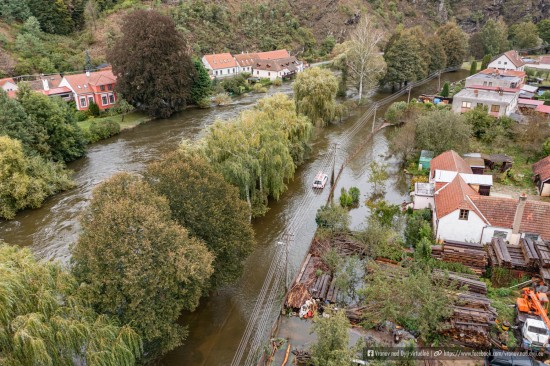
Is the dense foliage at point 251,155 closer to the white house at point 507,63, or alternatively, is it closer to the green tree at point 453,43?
the white house at point 507,63

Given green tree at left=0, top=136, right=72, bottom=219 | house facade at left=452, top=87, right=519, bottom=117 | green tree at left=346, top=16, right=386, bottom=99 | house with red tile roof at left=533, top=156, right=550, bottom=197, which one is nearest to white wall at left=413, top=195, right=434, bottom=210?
house with red tile roof at left=533, top=156, right=550, bottom=197

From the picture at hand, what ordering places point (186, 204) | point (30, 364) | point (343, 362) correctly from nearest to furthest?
point (30, 364) → point (343, 362) → point (186, 204)

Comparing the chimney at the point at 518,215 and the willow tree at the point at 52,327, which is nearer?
the willow tree at the point at 52,327

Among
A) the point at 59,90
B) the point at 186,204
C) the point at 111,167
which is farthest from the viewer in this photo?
the point at 59,90

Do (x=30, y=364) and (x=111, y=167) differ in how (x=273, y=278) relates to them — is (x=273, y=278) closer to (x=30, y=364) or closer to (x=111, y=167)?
(x=30, y=364)

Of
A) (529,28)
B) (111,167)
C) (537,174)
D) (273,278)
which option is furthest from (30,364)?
(529,28)

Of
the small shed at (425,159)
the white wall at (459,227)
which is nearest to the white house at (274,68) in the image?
the small shed at (425,159)
